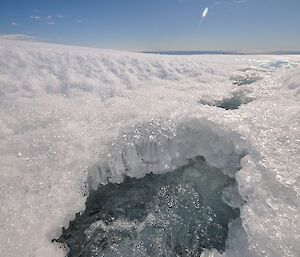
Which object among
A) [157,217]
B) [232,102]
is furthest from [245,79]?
[157,217]

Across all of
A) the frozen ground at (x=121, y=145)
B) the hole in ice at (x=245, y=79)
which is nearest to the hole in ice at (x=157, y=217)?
the frozen ground at (x=121, y=145)

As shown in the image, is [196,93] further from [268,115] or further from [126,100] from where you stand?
[268,115]

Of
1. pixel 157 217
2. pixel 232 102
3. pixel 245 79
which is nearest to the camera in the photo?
pixel 157 217

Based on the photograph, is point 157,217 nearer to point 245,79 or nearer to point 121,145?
point 121,145

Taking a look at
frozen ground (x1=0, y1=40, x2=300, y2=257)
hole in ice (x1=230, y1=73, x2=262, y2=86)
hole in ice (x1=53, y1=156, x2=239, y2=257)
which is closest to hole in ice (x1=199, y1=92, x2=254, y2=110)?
frozen ground (x1=0, y1=40, x2=300, y2=257)

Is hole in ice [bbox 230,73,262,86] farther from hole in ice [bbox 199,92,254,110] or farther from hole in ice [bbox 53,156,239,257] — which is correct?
hole in ice [bbox 53,156,239,257]
